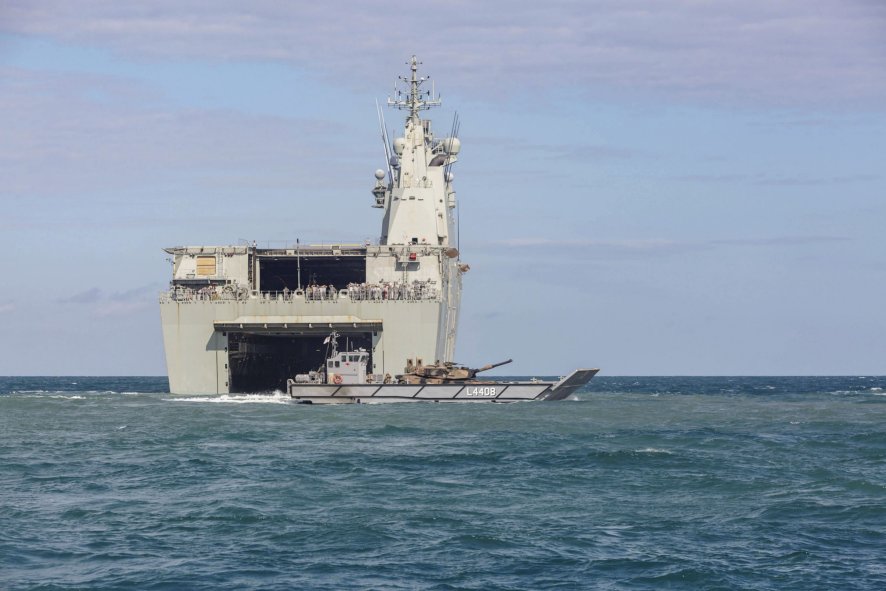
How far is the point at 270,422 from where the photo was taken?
46.5 meters

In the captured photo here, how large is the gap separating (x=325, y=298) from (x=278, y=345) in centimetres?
1263

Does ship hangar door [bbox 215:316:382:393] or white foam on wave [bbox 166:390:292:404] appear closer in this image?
white foam on wave [bbox 166:390:292:404]

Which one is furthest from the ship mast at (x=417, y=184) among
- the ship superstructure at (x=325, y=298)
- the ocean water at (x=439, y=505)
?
the ocean water at (x=439, y=505)

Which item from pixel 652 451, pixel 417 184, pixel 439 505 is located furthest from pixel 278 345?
pixel 439 505

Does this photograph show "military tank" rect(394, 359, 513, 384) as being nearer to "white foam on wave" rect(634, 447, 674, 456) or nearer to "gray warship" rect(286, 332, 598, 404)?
"gray warship" rect(286, 332, 598, 404)

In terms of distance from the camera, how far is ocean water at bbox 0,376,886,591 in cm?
2075

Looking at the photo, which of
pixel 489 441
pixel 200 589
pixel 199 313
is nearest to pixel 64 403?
pixel 199 313

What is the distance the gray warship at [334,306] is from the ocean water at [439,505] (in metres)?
→ 13.2

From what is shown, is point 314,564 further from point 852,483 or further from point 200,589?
point 852,483

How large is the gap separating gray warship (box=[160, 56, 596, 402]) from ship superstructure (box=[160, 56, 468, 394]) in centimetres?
5

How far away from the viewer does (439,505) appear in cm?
2681

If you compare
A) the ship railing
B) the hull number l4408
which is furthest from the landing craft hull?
the ship railing

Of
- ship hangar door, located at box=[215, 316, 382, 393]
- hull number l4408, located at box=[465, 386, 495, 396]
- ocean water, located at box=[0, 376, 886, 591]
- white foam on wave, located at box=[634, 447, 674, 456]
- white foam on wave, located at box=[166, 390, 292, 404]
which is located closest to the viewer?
ocean water, located at box=[0, 376, 886, 591]

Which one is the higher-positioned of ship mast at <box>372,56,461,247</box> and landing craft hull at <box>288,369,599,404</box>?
ship mast at <box>372,56,461,247</box>
